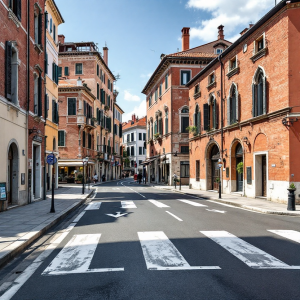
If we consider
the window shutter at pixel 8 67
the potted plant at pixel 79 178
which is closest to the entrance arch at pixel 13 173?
the window shutter at pixel 8 67

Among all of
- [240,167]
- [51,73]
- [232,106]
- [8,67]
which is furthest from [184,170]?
[8,67]

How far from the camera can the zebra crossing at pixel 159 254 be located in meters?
5.71

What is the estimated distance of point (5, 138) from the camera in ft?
47.2

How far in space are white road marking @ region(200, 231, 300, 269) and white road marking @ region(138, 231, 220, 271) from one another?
84 centimetres

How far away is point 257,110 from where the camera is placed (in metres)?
20.5

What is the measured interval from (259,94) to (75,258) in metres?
16.5

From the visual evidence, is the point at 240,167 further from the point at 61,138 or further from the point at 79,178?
the point at 61,138

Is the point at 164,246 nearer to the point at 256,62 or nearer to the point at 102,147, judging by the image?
the point at 256,62

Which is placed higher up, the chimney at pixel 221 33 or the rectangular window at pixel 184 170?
the chimney at pixel 221 33

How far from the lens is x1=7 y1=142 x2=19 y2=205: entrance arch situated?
15781 millimetres

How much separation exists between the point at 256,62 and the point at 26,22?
1250 cm

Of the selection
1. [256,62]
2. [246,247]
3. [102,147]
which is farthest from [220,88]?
[102,147]

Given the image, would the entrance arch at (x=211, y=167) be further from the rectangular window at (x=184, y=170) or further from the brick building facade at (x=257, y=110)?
the rectangular window at (x=184, y=170)

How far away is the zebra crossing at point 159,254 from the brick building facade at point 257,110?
955 cm
